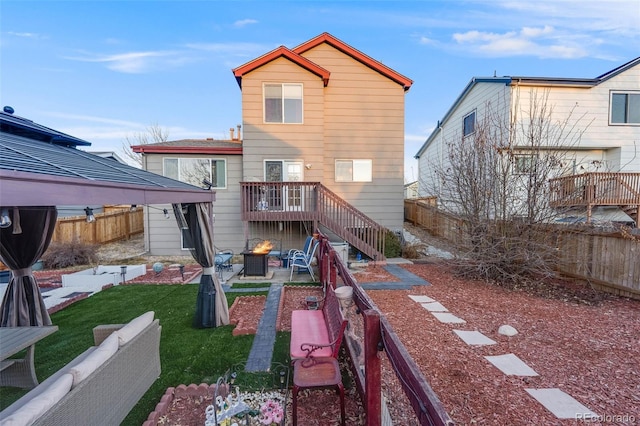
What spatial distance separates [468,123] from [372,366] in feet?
51.8

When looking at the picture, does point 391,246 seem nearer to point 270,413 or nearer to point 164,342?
point 164,342

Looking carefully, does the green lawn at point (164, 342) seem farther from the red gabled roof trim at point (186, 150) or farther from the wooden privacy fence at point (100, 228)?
the wooden privacy fence at point (100, 228)

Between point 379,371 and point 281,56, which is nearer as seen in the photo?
point 379,371

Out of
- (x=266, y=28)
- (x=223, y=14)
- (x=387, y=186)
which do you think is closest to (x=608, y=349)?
(x=387, y=186)

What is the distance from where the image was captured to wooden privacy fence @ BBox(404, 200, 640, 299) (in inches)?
228

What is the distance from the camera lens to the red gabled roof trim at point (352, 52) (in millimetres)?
10875

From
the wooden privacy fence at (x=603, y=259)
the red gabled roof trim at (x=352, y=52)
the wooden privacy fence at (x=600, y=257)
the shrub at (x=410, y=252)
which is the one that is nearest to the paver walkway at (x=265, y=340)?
the wooden privacy fence at (x=600, y=257)

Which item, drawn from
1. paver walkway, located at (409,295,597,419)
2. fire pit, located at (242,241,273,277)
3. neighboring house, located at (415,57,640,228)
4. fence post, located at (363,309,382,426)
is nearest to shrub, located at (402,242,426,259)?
neighboring house, located at (415,57,640,228)

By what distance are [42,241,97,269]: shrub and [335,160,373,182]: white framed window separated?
955 centimetres

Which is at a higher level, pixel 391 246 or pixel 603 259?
pixel 603 259

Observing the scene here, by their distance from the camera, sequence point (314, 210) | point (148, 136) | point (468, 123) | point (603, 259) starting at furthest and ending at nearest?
point (148, 136)
point (468, 123)
point (314, 210)
point (603, 259)

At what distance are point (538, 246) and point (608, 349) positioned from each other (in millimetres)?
3476

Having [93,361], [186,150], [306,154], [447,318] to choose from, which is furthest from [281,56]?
[93,361]

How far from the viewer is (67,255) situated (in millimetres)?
9492
